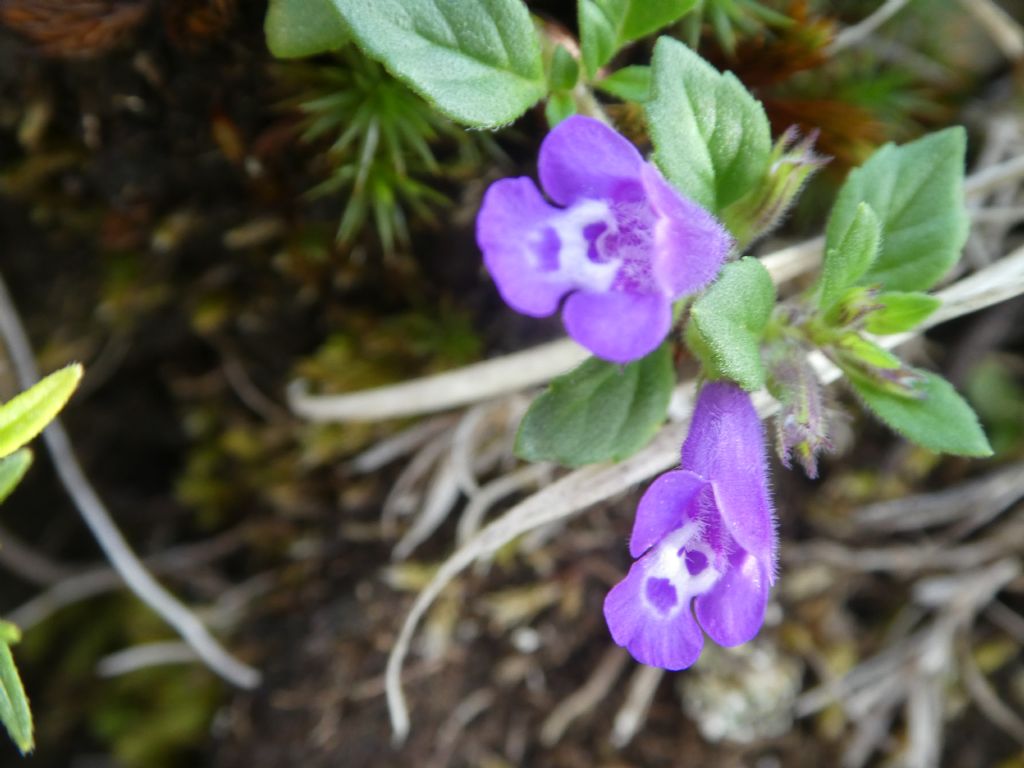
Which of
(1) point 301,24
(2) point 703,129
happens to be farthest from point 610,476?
(1) point 301,24

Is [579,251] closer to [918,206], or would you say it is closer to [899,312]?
[899,312]

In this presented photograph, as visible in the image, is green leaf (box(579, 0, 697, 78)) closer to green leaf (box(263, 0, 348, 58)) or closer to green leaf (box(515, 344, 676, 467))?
green leaf (box(263, 0, 348, 58))

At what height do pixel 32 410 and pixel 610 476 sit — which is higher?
pixel 32 410

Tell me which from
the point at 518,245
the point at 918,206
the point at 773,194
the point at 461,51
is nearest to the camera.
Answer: the point at 518,245

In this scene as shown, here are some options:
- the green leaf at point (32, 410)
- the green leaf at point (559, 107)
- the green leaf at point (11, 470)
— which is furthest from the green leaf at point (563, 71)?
the green leaf at point (11, 470)

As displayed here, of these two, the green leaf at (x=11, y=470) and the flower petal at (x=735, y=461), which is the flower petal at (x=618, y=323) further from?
the green leaf at (x=11, y=470)

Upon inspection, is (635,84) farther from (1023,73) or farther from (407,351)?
(1023,73)

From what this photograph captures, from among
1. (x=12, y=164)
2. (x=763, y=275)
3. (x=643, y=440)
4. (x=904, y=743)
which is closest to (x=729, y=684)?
(x=904, y=743)
